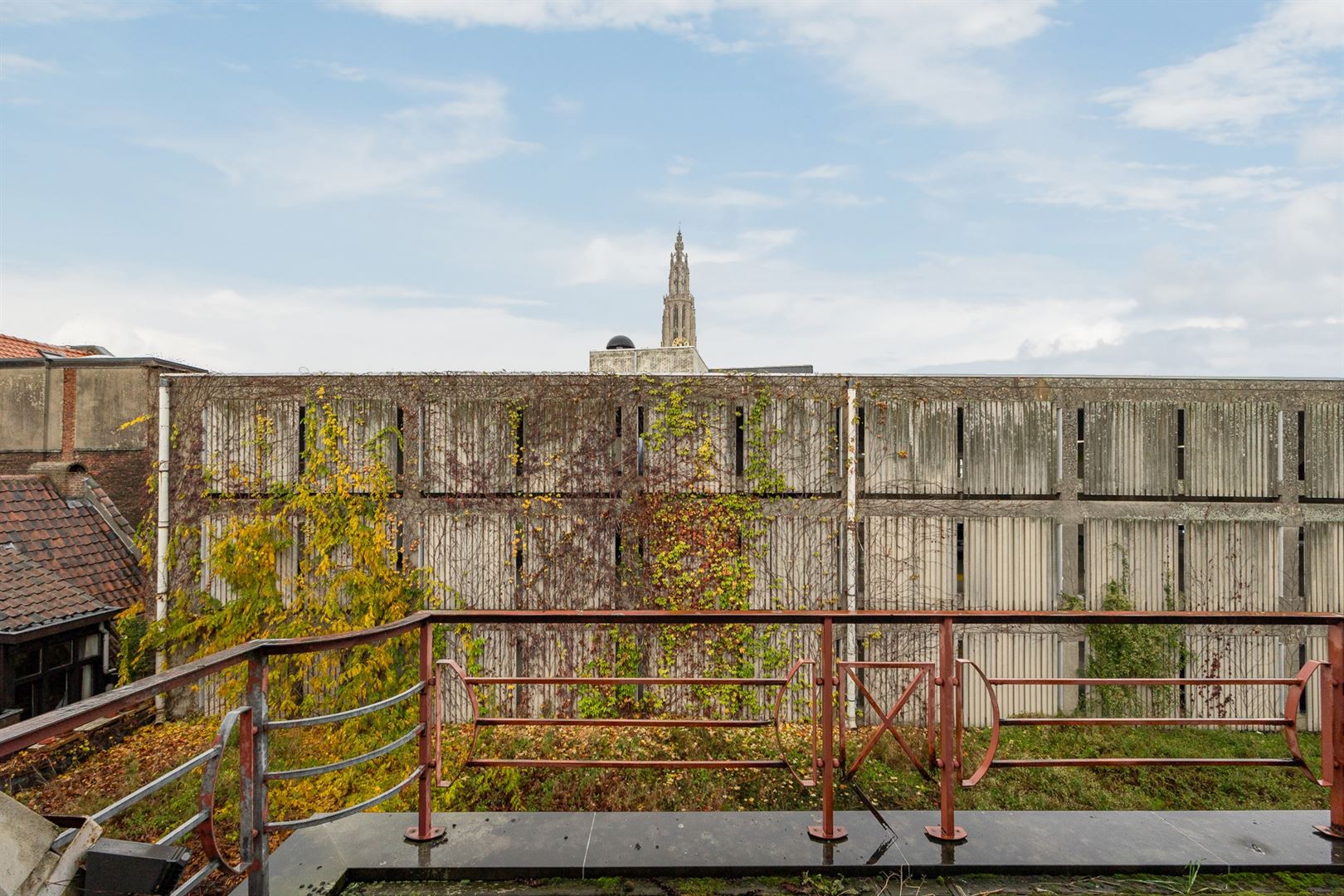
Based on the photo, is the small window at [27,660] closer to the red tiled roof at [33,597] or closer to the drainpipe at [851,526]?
the red tiled roof at [33,597]

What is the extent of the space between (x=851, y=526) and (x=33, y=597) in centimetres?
1037

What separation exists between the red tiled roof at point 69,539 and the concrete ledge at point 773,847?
8458 mm

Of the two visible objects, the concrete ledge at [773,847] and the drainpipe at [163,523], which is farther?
the drainpipe at [163,523]

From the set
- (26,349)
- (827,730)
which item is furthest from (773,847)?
(26,349)

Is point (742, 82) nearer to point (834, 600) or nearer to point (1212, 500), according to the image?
point (834, 600)

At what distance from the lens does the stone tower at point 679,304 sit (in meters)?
49.8

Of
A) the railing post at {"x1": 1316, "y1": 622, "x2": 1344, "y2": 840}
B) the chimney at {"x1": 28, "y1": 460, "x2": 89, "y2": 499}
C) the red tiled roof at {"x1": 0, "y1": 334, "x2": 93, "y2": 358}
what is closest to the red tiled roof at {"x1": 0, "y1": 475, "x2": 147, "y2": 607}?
the chimney at {"x1": 28, "y1": 460, "x2": 89, "y2": 499}

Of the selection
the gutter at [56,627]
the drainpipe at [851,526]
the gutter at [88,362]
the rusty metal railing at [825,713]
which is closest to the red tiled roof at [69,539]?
the gutter at [56,627]

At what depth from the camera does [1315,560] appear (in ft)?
28.7

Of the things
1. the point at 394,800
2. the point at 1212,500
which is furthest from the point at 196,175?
the point at 1212,500

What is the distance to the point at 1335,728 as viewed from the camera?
3.31m

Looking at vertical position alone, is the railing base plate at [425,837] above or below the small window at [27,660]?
above

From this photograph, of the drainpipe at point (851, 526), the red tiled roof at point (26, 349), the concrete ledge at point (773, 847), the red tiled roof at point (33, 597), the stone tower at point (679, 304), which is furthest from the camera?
the stone tower at point (679, 304)

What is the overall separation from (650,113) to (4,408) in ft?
35.0
